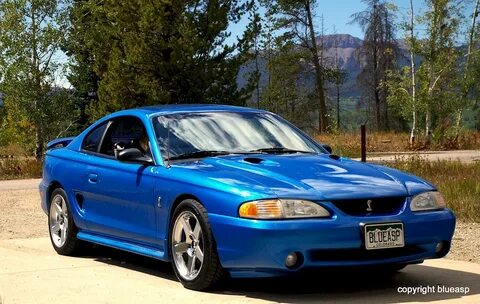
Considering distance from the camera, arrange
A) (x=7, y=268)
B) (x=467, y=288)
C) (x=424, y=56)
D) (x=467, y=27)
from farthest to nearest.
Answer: (x=467, y=27) < (x=424, y=56) < (x=7, y=268) < (x=467, y=288)

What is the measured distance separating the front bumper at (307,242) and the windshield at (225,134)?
1160 mm

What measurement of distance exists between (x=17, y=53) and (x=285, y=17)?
3063cm

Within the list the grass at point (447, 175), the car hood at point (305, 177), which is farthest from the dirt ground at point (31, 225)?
the car hood at point (305, 177)

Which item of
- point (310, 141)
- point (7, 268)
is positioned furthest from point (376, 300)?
point (7, 268)

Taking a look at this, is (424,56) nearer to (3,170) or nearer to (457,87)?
(457,87)

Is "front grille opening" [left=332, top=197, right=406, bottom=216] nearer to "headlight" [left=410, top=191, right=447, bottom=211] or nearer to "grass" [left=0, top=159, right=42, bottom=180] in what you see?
"headlight" [left=410, top=191, right=447, bottom=211]

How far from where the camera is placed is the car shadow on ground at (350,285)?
21.2 feet

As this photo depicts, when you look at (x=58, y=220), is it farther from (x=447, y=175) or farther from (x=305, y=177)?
(x=447, y=175)

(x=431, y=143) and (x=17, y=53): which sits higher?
(x=17, y=53)

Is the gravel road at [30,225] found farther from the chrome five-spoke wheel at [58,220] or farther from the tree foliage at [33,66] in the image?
the tree foliage at [33,66]

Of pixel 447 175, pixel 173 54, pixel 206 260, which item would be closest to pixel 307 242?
pixel 206 260

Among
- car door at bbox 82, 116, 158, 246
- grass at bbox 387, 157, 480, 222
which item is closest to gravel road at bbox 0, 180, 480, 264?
grass at bbox 387, 157, 480, 222

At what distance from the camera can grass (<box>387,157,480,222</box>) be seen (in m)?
11.7

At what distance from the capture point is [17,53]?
105 feet
